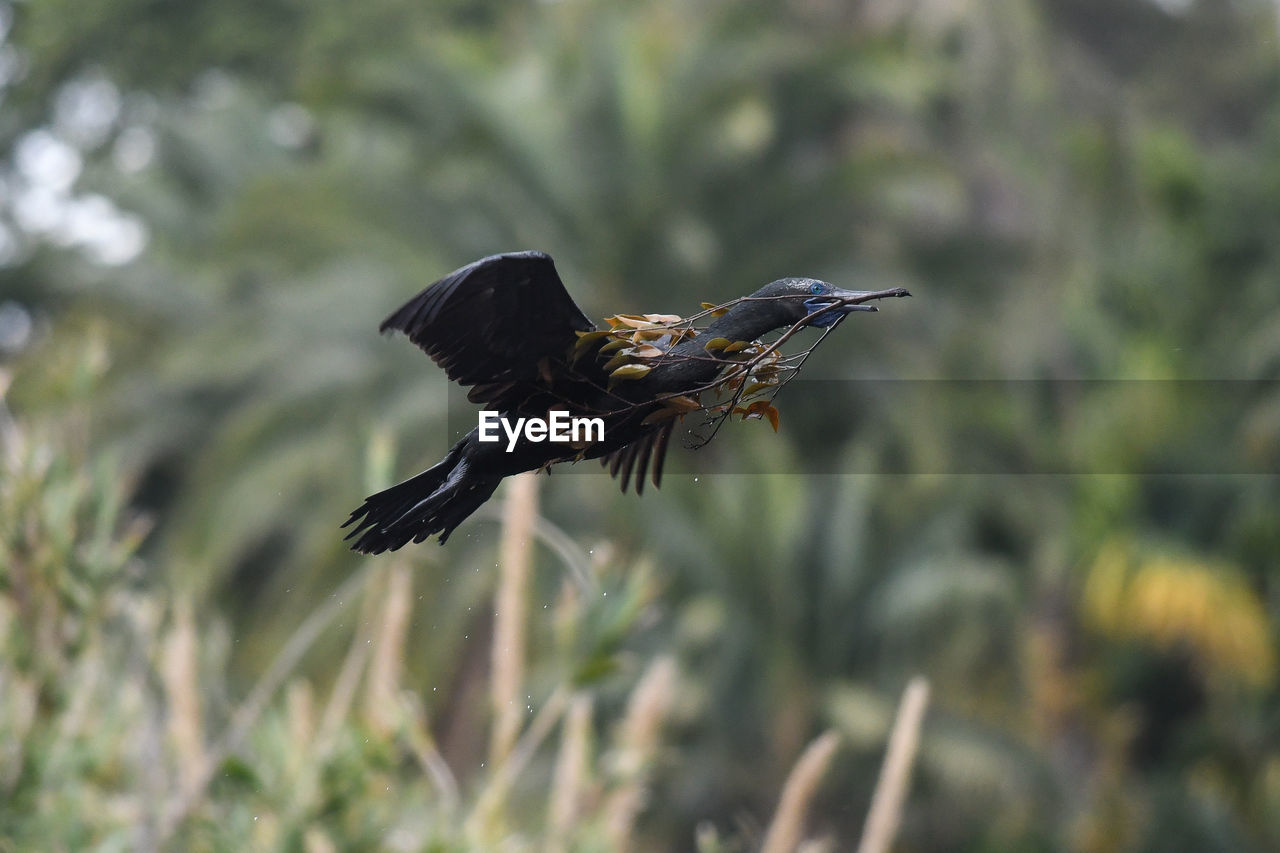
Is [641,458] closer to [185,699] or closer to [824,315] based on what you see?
[824,315]

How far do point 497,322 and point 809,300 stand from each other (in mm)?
255

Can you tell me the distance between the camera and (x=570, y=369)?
1.28 meters

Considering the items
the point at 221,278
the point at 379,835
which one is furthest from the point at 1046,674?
the point at 379,835

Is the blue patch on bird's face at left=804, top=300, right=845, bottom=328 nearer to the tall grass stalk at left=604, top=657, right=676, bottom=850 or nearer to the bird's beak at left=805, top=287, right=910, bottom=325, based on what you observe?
the bird's beak at left=805, top=287, right=910, bottom=325

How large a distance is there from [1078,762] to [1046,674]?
4.01 ft

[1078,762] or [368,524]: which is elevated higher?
[368,524]

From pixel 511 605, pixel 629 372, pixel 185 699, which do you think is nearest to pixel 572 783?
pixel 185 699

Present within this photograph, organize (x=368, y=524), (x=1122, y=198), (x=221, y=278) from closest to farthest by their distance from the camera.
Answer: (x=368, y=524) < (x=221, y=278) < (x=1122, y=198)

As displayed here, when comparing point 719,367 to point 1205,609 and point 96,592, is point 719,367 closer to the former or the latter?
point 96,592

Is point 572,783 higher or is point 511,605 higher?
point 511,605

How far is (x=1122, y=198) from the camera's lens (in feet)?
85.9

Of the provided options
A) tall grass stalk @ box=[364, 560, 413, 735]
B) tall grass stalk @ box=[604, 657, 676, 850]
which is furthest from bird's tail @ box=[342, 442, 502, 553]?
tall grass stalk @ box=[604, 657, 676, 850]

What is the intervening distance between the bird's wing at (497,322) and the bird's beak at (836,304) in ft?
0.61

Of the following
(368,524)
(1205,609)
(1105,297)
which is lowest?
(1205,609)
